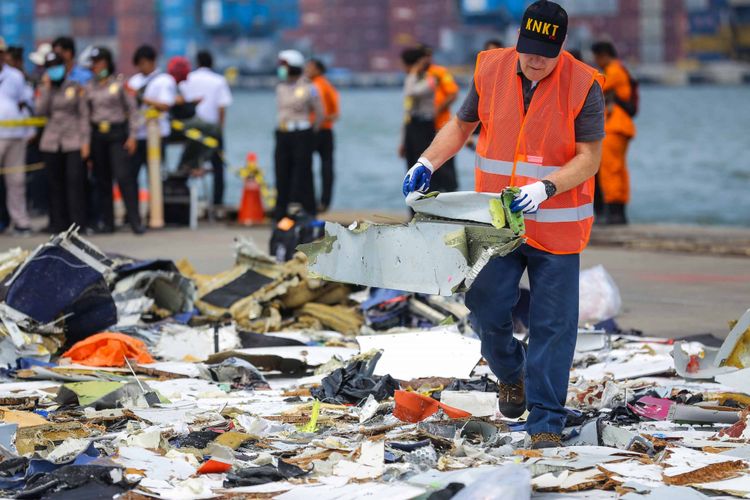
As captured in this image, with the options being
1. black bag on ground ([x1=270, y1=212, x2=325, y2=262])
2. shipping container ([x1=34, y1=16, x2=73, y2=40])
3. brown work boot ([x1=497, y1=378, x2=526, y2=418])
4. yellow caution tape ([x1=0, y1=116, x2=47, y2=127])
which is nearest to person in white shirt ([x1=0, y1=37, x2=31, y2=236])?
yellow caution tape ([x1=0, y1=116, x2=47, y2=127])

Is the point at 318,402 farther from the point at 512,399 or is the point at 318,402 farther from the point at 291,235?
the point at 291,235

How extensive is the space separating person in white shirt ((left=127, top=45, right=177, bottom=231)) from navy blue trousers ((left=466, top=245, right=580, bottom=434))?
10355mm

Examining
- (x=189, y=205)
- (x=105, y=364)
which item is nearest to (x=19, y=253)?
(x=105, y=364)

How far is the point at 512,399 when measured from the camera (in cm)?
Result: 706

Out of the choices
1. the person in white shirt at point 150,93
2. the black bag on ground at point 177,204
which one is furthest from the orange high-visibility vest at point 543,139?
the black bag on ground at point 177,204

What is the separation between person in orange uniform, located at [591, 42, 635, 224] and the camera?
52.7 ft

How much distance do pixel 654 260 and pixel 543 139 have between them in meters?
7.78

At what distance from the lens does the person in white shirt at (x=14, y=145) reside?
1619 centimetres

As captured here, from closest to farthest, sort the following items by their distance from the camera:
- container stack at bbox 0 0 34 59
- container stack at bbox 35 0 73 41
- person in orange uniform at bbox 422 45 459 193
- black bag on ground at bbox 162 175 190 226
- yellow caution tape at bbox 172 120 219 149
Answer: person in orange uniform at bbox 422 45 459 193
yellow caution tape at bbox 172 120 219 149
black bag on ground at bbox 162 175 190 226
container stack at bbox 35 0 73 41
container stack at bbox 0 0 34 59

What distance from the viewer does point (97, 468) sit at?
581 centimetres

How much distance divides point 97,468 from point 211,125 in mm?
11907

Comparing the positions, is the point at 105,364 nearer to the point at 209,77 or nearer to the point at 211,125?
the point at 211,125

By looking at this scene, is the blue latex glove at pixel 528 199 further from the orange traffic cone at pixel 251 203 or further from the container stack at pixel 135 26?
the container stack at pixel 135 26

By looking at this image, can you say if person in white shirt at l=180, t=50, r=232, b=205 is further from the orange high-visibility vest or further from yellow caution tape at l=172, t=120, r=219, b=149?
the orange high-visibility vest
